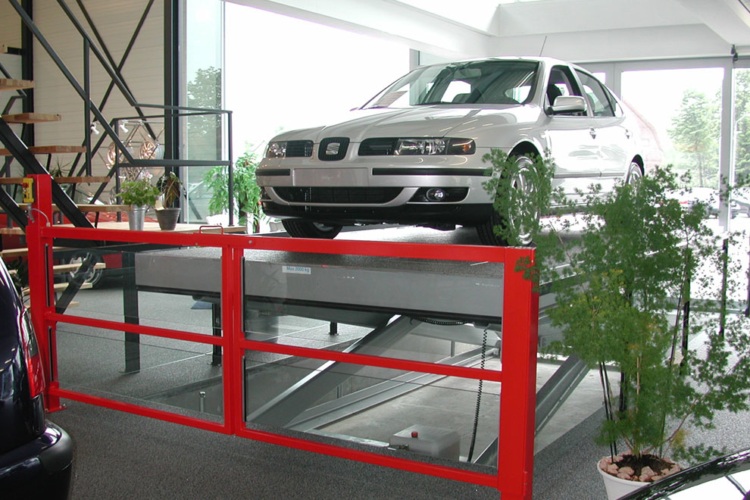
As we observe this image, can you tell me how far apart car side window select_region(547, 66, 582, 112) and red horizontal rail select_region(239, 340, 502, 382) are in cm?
239

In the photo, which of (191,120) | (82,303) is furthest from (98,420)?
(191,120)

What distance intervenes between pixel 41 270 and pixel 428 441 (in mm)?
2300

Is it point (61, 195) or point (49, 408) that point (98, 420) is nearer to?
point (49, 408)

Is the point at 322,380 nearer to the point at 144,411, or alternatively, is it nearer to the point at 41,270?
the point at 144,411

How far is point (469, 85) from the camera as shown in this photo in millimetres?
4441

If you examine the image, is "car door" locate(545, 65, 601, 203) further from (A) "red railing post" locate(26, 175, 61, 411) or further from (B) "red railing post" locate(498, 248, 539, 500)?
(A) "red railing post" locate(26, 175, 61, 411)

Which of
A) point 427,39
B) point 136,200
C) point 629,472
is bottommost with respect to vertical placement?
point 629,472

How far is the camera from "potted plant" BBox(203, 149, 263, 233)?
35.0ft

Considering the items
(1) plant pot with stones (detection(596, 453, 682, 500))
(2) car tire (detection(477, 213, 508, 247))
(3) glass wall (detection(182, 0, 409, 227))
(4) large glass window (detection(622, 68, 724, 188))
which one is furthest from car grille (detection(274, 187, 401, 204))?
(4) large glass window (detection(622, 68, 724, 188))

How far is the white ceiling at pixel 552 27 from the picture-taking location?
866 cm

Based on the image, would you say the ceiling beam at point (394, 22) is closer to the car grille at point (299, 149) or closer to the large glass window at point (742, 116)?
the large glass window at point (742, 116)

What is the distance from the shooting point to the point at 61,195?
16.8ft

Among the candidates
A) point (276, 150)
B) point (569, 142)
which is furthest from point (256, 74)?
point (569, 142)

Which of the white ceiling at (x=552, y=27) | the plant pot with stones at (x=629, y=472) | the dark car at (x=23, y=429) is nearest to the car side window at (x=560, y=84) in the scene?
the plant pot with stones at (x=629, y=472)
